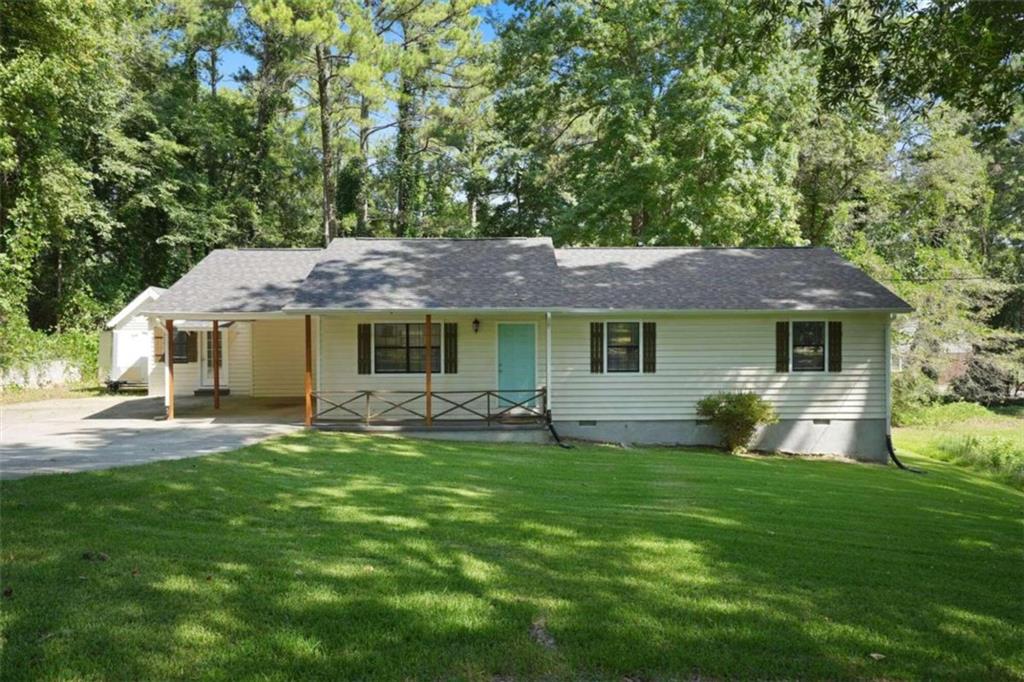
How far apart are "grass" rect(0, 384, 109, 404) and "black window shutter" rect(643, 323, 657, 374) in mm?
18030

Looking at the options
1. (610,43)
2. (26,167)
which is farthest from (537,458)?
(26,167)

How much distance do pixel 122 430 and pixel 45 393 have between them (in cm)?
1102

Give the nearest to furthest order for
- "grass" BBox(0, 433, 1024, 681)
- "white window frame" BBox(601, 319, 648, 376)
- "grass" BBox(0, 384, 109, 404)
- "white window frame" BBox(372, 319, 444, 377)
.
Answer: "grass" BBox(0, 433, 1024, 681), "white window frame" BBox(601, 319, 648, 376), "white window frame" BBox(372, 319, 444, 377), "grass" BBox(0, 384, 109, 404)

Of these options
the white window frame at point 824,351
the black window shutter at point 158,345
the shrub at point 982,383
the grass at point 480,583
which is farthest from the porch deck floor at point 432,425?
the shrub at point 982,383

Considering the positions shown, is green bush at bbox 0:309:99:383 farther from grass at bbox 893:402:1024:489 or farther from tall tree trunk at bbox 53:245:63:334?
grass at bbox 893:402:1024:489

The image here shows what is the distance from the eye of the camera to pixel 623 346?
49.7 ft

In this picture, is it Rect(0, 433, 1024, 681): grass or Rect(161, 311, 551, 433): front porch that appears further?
Rect(161, 311, 551, 433): front porch

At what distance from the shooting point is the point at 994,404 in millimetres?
27953

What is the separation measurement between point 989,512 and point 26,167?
88.6 ft

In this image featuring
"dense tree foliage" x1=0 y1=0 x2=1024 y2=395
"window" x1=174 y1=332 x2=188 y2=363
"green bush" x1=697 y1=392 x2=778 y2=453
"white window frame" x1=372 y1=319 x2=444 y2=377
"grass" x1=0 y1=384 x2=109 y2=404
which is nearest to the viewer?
"green bush" x1=697 y1=392 x2=778 y2=453

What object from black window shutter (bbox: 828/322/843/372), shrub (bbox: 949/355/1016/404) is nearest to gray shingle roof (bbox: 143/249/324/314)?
black window shutter (bbox: 828/322/843/372)

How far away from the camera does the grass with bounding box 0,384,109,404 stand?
792 inches

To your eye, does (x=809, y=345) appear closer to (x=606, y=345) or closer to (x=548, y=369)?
(x=606, y=345)

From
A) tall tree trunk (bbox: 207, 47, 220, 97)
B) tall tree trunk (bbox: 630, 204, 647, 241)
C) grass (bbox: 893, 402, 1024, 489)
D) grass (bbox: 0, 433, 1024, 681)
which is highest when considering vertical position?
tall tree trunk (bbox: 207, 47, 220, 97)
